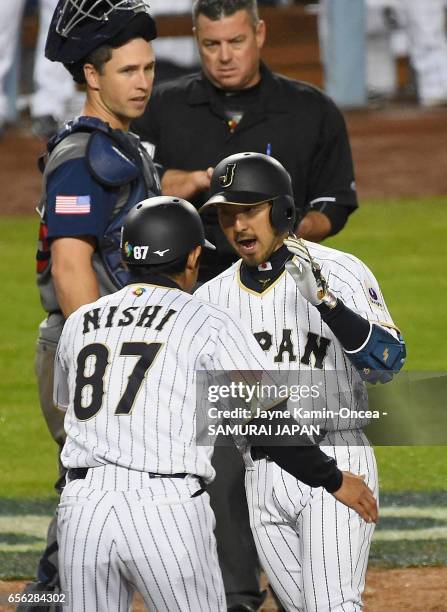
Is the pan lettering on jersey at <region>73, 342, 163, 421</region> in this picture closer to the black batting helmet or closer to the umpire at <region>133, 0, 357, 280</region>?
the black batting helmet

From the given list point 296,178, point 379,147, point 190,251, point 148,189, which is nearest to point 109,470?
point 190,251

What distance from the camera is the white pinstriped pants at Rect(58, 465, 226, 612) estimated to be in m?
3.46

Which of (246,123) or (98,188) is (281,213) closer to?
(98,188)

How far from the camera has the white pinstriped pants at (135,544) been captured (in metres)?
3.46

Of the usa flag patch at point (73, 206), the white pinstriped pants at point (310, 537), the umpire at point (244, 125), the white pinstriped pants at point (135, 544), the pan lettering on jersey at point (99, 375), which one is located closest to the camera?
the white pinstriped pants at point (135, 544)

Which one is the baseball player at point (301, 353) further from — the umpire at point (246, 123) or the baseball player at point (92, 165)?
the umpire at point (246, 123)

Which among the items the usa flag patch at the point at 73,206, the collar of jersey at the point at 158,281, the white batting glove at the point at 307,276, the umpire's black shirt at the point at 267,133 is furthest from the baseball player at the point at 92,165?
the umpire's black shirt at the point at 267,133

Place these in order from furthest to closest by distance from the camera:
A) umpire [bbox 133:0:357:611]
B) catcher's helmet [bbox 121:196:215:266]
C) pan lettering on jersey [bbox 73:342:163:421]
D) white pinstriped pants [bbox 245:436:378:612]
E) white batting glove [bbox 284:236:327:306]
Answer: umpire [bbox 133:0:357:611] → white pinstriped pants [bbox 245:436:378:612] → white batting glove [bbox 284:236:327:306] → catcher's helmet [bbox 121:196:215:266] → pan lettering on jersey [bbox 73:342:163:421]

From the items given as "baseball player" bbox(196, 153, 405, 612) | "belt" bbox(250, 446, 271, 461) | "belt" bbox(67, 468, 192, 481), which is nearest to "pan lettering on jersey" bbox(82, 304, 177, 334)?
"belt" bbox(67, 468, 192, 481)

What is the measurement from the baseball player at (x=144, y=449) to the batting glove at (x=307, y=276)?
261 millimetres

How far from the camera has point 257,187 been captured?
4.18 m

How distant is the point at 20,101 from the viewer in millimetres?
15992

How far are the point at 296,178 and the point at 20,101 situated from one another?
10870 millimetres

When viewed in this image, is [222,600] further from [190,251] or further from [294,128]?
[294,128]
